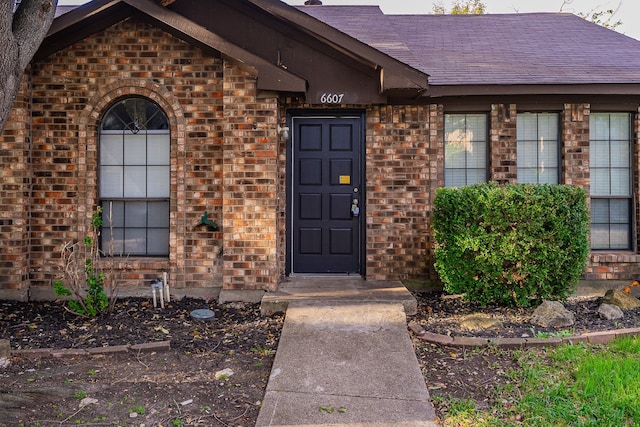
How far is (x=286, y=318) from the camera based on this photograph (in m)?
5.34

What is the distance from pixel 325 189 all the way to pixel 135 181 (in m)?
2.67

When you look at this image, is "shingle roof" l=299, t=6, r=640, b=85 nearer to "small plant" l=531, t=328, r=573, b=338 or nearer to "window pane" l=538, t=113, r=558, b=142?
"window pane" l=538, t=113, r=558, b=142

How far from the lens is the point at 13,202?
6.48 metres

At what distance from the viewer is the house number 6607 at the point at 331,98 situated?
22.2 feet

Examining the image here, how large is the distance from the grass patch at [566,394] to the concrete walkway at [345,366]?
436 mm

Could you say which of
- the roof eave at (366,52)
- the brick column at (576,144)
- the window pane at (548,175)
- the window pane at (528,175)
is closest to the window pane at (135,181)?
the roof eave at (366,52)

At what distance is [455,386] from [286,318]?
2009mm

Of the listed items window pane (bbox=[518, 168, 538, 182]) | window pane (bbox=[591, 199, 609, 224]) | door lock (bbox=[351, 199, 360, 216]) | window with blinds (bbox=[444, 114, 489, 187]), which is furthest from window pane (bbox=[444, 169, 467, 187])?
window pane (bbox=[591, 199, 609, 224])

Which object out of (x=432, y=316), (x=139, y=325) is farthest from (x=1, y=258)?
(x=432, y=316)

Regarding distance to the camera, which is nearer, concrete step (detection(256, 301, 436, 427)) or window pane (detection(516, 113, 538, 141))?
concrete step (detection(256, 301, 436, 427))

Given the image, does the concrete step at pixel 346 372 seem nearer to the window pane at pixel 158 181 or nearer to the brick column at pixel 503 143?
the window pane at pixel 158 181

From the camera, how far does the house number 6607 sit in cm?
677

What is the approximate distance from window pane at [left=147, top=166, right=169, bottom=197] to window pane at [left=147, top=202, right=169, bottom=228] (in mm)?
141

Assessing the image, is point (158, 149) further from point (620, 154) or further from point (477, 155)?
point (620, 154)
